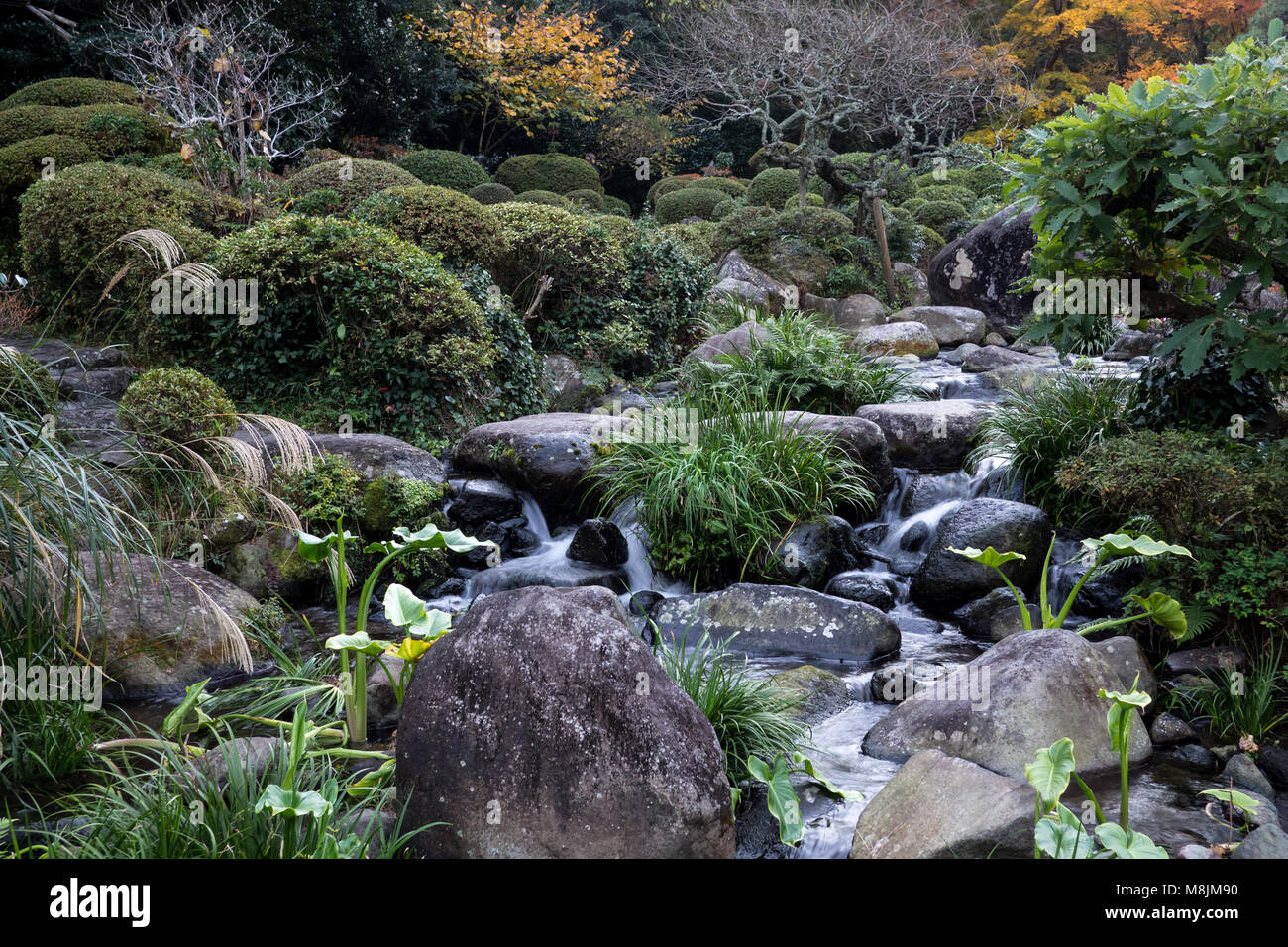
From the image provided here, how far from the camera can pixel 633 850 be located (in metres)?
3.20

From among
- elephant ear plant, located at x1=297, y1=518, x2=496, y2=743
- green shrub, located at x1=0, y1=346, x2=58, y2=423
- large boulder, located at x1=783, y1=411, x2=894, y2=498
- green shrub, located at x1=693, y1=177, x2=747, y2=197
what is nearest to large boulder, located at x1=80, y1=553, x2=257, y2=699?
green shrub, located at x1=0, y1=346, x2=58, y2=423

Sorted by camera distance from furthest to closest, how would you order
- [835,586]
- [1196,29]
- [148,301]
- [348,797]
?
1. [1196,29]
2. [148,301]
3. [835,586]
4. [348,797]

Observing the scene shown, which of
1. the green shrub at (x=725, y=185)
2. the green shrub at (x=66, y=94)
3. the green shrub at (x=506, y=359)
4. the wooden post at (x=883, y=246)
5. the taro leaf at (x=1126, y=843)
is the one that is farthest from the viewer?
the green shrub at (x=725, y=185)

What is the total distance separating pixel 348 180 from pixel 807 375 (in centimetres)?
726

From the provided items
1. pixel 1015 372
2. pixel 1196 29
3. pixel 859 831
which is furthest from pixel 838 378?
pixel 1196 29

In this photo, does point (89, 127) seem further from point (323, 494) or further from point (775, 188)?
point (775, 188)

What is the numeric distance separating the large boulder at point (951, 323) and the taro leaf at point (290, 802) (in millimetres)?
13053

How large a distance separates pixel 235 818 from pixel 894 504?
6261 millimetres

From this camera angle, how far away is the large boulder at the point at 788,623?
20.1 feet

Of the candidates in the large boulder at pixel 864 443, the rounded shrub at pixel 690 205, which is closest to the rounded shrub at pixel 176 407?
the large boulder at pixel 864 443

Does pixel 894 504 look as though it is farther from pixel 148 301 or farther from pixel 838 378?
pixel 148 301

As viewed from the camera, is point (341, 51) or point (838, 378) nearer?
point (838, 378)

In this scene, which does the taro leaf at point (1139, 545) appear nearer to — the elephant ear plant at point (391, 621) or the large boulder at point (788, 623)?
the large boulder at point (788, 623)

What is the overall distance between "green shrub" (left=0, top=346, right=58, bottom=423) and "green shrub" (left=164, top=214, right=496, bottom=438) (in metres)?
2.37
